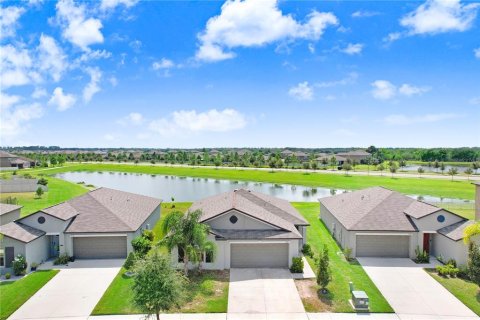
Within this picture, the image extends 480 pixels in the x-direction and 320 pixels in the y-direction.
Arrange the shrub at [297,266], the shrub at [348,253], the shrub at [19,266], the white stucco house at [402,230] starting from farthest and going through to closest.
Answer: the white stucco house at [402,230] < the shrub at [348,253] < the shrub at [297,266] < the shrub at [19,266]

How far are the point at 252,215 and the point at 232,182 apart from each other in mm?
58251

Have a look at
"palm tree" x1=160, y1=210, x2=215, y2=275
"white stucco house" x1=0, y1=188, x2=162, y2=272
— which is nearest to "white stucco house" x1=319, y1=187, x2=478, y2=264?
"palm tree" x1=160, y1=210, x2=215, y2=275

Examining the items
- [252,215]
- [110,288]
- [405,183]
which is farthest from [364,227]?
[405,183]

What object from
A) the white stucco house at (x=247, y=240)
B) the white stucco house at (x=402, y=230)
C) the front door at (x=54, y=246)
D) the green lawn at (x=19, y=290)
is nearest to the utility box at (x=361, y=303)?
the white stucco house at (x=247, y=240)

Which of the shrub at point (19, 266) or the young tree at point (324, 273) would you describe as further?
the shrub at point (19, 266)

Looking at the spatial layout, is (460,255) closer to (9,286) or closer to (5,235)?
(9,286)

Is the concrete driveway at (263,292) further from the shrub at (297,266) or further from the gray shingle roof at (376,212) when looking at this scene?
the gray shingle roof at (376,212)

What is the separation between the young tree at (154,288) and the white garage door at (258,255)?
343 inches

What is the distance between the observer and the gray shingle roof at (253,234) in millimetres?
23844

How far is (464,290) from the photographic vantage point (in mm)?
20562

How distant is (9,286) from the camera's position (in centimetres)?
2123

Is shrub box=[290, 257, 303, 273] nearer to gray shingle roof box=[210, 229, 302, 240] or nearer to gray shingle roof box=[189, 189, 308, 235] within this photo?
gray shingle roof box=[210, 229, 302, 240]

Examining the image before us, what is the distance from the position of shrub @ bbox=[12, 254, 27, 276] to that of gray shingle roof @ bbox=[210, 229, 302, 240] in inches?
499

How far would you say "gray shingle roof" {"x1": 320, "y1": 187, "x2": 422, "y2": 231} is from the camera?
26297 mm
